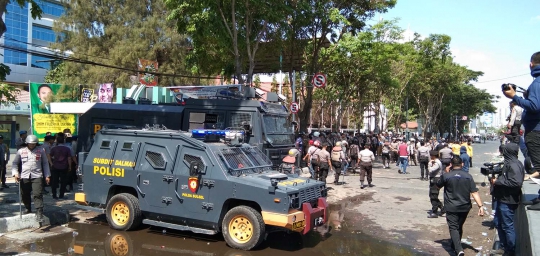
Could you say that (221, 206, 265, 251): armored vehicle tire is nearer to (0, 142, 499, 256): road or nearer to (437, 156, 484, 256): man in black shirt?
(0, 142, 499, 256): road

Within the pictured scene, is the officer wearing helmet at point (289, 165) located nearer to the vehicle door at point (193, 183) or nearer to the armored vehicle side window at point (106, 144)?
the vehicle door at point (193, 183)

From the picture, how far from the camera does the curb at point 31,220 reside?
25.1ft

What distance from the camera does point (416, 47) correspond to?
33406 mm

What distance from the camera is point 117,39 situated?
92.4 ft

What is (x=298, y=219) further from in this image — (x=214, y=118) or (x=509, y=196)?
(x=214, y=118)

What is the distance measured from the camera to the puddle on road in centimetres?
695

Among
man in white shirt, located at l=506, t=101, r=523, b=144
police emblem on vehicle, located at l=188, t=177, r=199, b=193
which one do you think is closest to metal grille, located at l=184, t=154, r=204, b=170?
police emblem on vehicle, located at l=188, t=177, r=199, b=193

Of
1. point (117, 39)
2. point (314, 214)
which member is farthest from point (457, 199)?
point (117, 39)

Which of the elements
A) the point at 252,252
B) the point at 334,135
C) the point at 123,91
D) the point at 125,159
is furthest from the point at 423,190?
the point at 123,91

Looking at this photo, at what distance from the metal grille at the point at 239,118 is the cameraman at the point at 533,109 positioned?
749 centimetres

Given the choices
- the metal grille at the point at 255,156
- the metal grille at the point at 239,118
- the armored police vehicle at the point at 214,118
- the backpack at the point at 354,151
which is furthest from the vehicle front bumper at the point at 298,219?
the backpack at the point at 354,151

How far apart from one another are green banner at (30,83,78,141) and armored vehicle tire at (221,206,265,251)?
1834cm

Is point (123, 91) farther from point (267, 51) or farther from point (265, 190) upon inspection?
point (265, 190)

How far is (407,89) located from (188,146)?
32665mm
